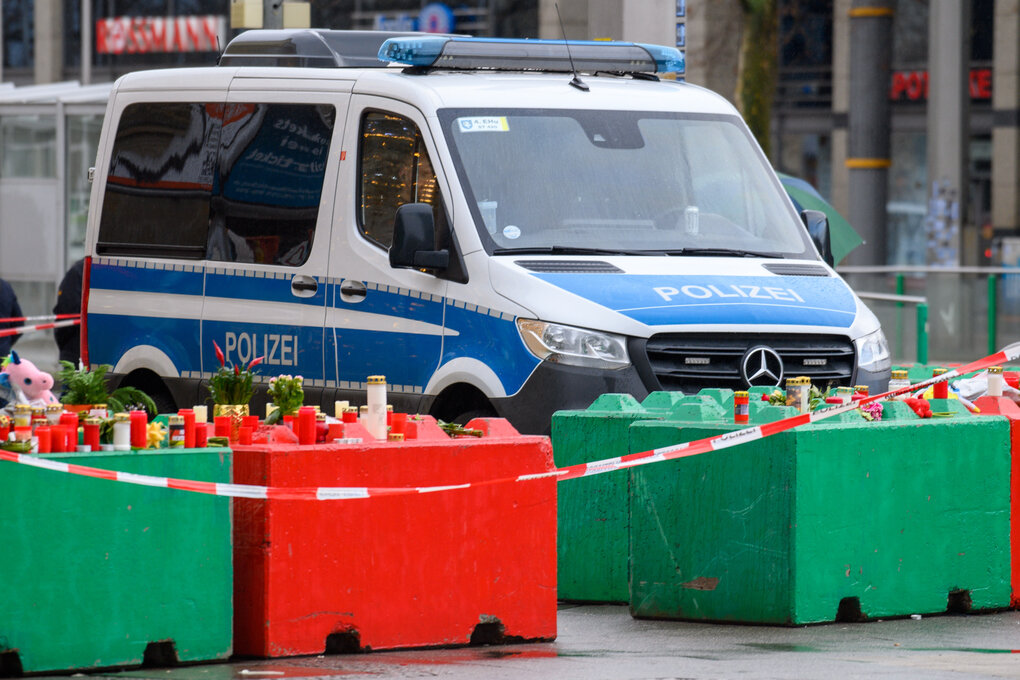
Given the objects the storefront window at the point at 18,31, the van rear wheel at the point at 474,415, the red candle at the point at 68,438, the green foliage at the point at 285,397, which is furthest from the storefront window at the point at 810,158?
the red candle at the point at 68,438

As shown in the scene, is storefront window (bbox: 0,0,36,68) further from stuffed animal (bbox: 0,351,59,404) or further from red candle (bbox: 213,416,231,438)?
red candle (bbox: 213,416,231,438)

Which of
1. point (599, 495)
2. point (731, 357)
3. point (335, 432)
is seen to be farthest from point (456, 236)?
point (335, 432)

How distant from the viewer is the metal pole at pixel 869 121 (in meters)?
22.7

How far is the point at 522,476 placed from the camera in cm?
702

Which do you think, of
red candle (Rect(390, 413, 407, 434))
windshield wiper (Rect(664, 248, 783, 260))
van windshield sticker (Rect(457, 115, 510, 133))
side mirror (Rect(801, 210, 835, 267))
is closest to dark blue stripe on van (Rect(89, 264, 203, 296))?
van windshield sticker (Rect(457, 115, 510, 133))

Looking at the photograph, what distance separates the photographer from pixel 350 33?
11367 millimetres

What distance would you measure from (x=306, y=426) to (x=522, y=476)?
831mm

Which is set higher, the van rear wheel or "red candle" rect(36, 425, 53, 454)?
"red candle" rect(36, 425, 53, 454)

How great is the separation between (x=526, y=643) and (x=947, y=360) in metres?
15.4

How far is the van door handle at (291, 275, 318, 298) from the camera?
10008 mm

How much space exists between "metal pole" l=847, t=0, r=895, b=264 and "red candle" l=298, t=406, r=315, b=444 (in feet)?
54.7

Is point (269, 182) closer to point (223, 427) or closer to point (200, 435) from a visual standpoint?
point (223, 427)

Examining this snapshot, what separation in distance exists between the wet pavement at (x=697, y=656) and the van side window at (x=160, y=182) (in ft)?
13.6

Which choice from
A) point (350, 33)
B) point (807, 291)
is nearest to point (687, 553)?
point (807, 291)
